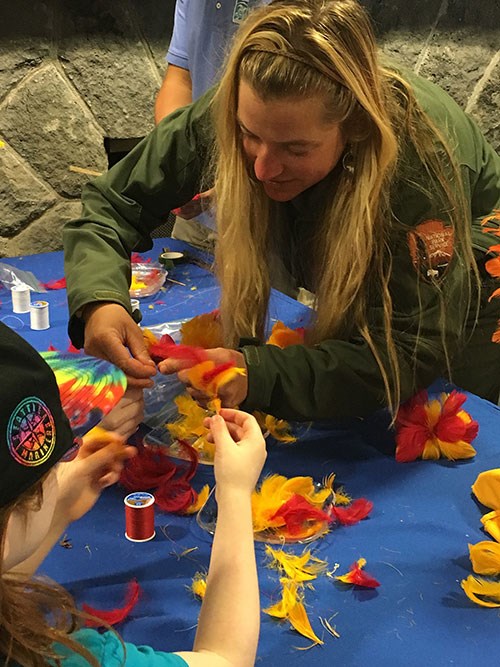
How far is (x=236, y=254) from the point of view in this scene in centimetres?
145

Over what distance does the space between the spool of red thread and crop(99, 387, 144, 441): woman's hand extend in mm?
129

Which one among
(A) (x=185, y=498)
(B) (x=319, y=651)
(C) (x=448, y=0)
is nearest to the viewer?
(B) (x=319, y=651)

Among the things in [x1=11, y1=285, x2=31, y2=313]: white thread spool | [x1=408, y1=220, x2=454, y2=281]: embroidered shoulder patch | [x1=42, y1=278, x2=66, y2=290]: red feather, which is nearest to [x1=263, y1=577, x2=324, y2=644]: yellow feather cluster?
[x1=408, y1=220, x2=454, y2=281]: embroidered shoulder patch

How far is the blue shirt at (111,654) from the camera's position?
738 millimetres

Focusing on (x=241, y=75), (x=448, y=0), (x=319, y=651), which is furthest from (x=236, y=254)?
(x=448, y=0)

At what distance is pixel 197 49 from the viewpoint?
214cm

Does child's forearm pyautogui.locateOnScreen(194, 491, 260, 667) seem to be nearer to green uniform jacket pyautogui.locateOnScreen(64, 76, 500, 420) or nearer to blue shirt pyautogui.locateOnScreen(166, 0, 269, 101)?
green uniform jacket pyautogui.locateOnScreen(64, 76, 500, 420)

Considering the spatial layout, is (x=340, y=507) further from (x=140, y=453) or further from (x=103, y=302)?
(x=103, y=302)

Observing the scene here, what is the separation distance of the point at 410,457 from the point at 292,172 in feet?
1.75

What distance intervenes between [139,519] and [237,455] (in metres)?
0.22

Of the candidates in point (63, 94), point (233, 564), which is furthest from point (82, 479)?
point (63, 94)

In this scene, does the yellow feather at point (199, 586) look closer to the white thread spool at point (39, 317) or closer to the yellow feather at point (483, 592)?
the yellow feather at point (483, 592)

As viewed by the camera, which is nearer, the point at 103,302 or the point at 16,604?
the point at 16,604

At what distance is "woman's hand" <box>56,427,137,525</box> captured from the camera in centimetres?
102
